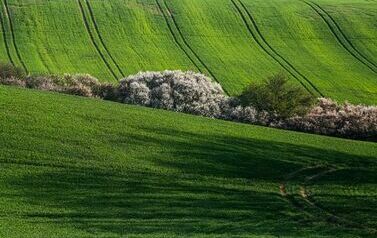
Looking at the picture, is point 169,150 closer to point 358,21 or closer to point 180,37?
point 180,37

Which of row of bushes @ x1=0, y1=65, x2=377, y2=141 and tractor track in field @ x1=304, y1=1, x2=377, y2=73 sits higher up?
tractor track in field @ x1=304, y1=1, x2=377, y2=73

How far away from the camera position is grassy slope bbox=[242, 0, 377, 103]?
7581 centimetres

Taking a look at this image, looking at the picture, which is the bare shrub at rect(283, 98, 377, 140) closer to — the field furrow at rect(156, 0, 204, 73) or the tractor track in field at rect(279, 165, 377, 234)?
the tractor track in field at rect(279, 165, 377, 234)

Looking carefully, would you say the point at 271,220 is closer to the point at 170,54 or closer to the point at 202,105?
the point at 202,105

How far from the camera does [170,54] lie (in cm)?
8162

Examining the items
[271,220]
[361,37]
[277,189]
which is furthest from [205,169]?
[361,37]

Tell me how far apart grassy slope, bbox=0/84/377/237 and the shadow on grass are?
55 mm

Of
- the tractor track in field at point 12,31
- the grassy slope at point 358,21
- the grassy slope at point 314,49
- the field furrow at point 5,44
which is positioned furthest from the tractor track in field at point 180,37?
the grassy slope at point 358,21

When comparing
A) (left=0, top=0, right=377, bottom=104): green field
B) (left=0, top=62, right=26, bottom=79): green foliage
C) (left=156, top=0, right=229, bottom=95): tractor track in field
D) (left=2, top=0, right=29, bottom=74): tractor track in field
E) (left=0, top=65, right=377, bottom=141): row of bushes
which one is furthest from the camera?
(left=156, top=0, right=229, bottom=95): tractor track in field

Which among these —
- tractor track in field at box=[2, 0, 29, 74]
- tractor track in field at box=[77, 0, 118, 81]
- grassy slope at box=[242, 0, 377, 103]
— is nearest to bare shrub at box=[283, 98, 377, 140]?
grassy slope at box=[242, 0, 377, 103]

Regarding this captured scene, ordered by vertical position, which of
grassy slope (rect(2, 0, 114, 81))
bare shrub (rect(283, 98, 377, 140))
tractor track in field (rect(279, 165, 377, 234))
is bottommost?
bare shrub (rect(283, 98, 377, 140))

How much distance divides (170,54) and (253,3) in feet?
72.2

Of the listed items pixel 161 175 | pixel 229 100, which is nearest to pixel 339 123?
pixel 229 100

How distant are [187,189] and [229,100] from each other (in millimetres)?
30901
